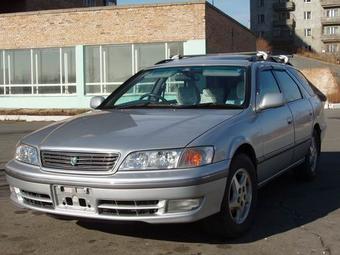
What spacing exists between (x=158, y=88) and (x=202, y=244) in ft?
6.53

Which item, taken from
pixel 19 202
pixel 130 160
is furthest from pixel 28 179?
pixel 130 160

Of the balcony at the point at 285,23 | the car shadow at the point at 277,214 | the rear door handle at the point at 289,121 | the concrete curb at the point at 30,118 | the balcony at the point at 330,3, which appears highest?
the balcony at the point at 330,3

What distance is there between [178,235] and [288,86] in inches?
108

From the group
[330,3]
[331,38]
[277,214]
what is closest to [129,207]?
[277,214]

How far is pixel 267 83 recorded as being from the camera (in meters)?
6.45

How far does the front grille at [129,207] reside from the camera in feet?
15.2

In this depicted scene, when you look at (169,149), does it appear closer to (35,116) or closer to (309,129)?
(309,129)

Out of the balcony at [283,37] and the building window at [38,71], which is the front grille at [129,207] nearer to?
the building window at [38,71]

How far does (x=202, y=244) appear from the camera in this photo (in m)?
5.08

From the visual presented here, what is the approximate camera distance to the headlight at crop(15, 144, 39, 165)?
5033 millimetres

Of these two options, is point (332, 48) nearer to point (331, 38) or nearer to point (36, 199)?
point (331, 38)

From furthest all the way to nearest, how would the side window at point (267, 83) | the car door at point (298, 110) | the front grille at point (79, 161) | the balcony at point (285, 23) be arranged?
the balcony at point (285, 23) < the car door at point (298, 110) < the side window at point (267, 83) < the front grille at point (79, 161)

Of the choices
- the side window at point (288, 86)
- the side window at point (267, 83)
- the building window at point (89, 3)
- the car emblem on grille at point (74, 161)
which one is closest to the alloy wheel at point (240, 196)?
the side window at point (267, 83)

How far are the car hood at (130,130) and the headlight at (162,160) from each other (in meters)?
0.06
